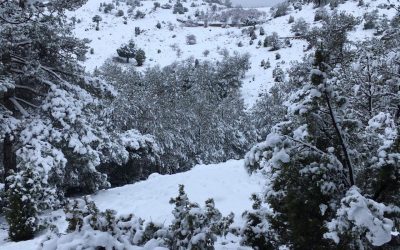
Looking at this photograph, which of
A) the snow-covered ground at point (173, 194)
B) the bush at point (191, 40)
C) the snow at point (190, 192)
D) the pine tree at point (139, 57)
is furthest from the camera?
the bush at point (191, 40)

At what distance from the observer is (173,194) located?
31.4 ft

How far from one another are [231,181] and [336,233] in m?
6.94

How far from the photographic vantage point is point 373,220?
3.22 meters

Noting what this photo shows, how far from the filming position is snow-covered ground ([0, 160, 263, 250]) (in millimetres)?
8164

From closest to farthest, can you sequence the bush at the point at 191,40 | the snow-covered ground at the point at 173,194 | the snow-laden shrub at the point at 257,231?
the snow-laden shrub at the point at 257,231 < the snow-covered ground at the point at 173,194 < the bush at the point at 191,40

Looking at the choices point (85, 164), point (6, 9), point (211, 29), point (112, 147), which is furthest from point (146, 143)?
point (211, 29)

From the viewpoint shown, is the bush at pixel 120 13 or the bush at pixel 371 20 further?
the bush at pixel 120 13

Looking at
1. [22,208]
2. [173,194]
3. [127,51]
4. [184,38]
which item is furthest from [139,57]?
[22,208]

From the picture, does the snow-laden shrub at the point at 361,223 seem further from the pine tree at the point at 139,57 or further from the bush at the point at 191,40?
the bush at the point at 191,40

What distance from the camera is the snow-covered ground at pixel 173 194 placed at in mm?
8164

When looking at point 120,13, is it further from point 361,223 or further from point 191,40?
point 361,223

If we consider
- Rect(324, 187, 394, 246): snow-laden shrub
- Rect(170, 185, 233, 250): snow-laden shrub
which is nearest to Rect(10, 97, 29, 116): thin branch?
Rect(170, 185, 233, 250): snow-laden shrub

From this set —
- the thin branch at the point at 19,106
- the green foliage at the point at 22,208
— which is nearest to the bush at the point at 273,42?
the thin branch at the point at 19,106

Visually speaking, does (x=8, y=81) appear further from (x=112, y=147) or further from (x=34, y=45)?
(x=112, y=147)
